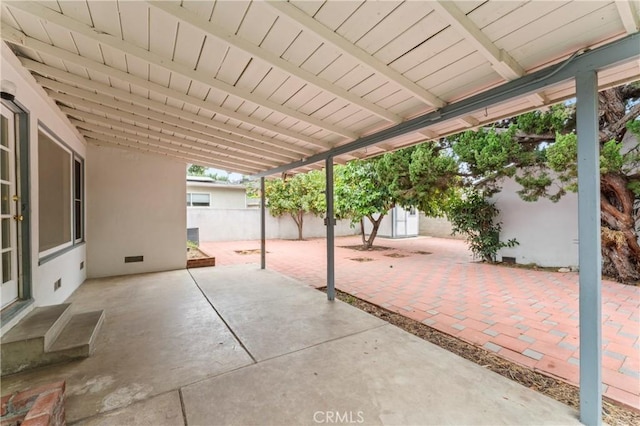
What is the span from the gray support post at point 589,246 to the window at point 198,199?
45.2 ft

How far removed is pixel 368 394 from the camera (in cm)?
190

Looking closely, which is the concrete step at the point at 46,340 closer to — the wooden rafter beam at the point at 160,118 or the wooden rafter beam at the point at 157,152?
the wooden rafter beam at the point at 160,118

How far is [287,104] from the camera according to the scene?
2.78 meters

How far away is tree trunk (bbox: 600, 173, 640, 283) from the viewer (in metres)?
4.71

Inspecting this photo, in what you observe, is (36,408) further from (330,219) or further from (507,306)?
(507,306)

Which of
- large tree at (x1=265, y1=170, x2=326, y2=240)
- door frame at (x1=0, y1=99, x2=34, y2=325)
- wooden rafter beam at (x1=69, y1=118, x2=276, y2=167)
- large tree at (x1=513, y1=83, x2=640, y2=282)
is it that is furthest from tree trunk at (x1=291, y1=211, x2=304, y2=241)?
door frame at (x1=0, y1=99, x2=34, y2=325)

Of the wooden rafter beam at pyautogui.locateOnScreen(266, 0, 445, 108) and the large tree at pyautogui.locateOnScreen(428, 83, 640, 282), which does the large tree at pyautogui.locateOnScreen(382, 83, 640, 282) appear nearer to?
the large tree at pyautogui.locateOnScreen(428, 83, 640, 282)

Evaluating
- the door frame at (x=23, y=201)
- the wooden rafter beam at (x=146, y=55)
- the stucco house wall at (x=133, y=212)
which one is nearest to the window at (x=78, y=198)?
the stucco house wall at (x=133, y=212)

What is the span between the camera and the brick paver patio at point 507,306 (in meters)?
2.39

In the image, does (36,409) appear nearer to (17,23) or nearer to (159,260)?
(17,23)

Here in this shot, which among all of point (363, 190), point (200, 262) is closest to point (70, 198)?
point (200, 262)

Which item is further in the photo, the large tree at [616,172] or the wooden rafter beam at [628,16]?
the large tree at [616,172]

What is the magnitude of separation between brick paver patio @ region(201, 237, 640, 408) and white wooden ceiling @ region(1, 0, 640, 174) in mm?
2296

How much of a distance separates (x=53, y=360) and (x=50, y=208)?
8.63 ft
